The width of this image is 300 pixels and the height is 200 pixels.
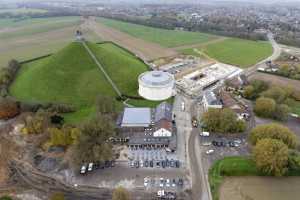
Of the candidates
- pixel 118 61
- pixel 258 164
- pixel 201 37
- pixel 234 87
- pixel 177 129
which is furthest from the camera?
pixel 201 37

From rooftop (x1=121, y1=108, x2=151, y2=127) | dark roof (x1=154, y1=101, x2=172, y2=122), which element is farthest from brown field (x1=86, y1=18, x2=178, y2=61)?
rooftop (x1=121, y1=108, x2=151, y2=127)

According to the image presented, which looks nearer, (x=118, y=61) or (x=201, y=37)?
(x=118, y=61)

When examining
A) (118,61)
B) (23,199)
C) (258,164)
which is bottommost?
(23,199)

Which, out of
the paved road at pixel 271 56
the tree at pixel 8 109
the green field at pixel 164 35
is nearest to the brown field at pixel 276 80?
the paved road at pixel 271 56

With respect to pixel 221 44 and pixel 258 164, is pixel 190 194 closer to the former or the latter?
pixel 258 164

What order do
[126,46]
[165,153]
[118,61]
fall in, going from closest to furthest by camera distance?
[165,153]
[118,61]
[126,46]

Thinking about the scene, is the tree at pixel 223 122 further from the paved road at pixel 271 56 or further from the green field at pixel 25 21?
the green field at pixel 25 21

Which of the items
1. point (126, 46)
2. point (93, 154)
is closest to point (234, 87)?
point (93, 154)
